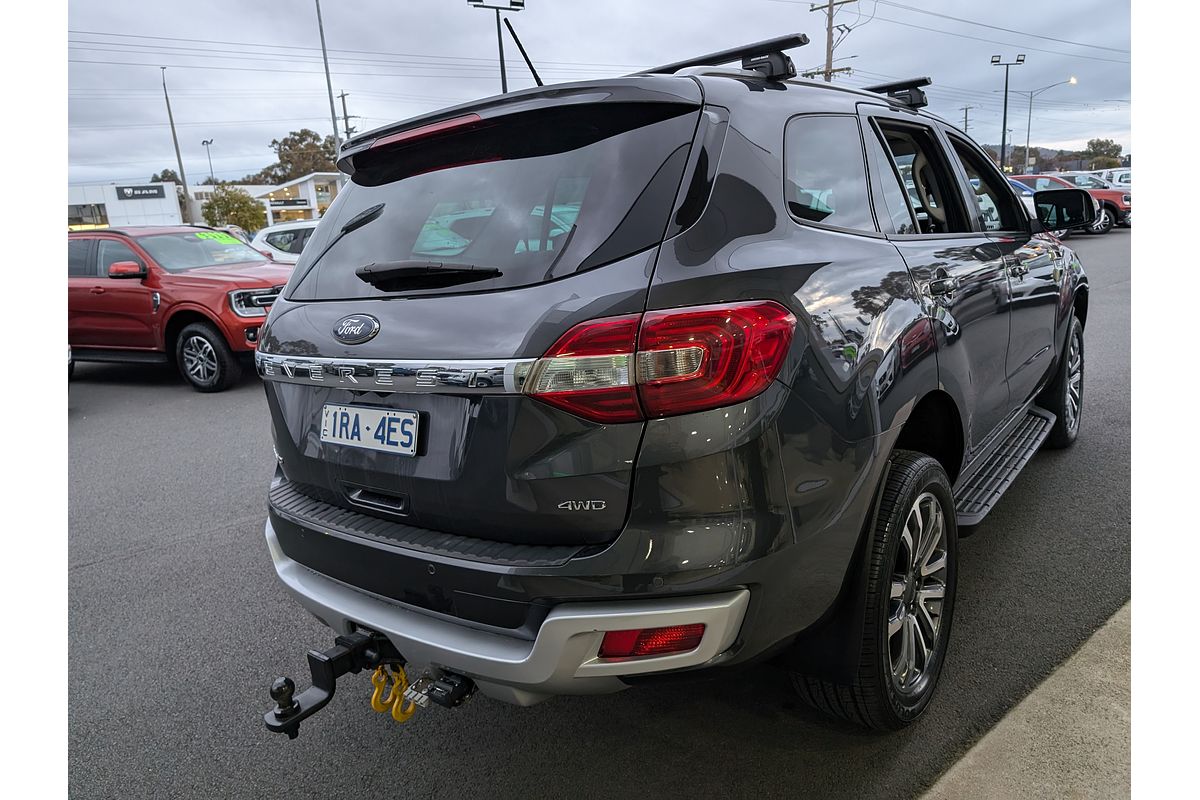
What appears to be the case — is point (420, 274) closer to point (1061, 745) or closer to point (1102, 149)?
point (1061, 745)

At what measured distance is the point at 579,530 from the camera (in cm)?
185

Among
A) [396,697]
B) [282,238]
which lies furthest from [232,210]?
[396,697]

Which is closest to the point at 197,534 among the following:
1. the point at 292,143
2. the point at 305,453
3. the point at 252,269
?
the point at 305,453

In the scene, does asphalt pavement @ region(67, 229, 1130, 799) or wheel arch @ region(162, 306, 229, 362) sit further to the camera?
wheel arch @ region(162, 306, 229, 362)

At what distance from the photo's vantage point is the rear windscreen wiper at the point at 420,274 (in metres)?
2.04

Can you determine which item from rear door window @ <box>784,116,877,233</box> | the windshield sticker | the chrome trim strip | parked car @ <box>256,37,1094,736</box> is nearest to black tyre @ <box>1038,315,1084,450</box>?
parked car @ <box>256,37,1094,736</box>

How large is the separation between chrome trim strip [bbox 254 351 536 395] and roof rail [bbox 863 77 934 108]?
2339 mm

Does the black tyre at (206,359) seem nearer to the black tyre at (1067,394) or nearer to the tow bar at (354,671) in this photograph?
the tow bar at (354,671)

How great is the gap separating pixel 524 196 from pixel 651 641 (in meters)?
1.14

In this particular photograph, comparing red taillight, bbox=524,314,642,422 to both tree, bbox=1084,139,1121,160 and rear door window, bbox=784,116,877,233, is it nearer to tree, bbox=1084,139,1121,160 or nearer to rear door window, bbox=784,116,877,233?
rear door window, bbox=784,116,877,233

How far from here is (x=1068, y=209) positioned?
13.6 feet

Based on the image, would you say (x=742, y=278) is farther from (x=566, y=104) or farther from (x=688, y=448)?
(x=566, y=104)

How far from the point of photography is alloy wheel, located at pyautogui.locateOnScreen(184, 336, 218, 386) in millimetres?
8289

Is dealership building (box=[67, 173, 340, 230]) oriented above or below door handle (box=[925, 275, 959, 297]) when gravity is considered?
above
